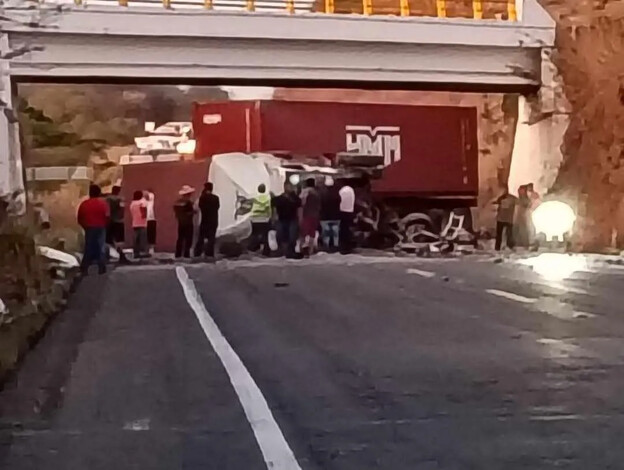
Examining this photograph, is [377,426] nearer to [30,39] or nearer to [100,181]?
[30,39]

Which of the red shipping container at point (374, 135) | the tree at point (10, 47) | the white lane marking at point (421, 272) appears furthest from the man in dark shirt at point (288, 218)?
the tree at point (10, 47)

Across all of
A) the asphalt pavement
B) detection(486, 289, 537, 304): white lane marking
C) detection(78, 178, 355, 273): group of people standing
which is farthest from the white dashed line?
detection(78, 178, 355, 273): group of people standing

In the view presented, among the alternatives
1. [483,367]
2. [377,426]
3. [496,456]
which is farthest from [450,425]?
[483,367]

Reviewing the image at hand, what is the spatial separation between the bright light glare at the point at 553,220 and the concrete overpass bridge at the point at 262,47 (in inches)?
146

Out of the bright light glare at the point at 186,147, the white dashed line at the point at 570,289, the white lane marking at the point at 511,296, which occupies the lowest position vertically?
the white dashed line at the point at 570,289

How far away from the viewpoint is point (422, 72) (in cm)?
3030

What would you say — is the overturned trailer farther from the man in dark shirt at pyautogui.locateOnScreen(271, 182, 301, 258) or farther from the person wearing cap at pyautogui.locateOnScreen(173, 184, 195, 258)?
the man in dark shirt at pyautogui.locateOnScreen(271, 182, 301, 258)

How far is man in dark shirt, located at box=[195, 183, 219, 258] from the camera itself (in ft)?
87.8

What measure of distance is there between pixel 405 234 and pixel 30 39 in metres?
11.2

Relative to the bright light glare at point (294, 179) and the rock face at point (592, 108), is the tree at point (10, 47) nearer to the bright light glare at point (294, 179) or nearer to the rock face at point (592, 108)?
the bright light glare at point (294, 179)

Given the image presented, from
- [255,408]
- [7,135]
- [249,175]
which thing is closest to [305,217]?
[249,175]

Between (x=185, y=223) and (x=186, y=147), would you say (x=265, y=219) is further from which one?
(x=186, y=147)

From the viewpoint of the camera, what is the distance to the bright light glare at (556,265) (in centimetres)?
1992

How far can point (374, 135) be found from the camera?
107ft
